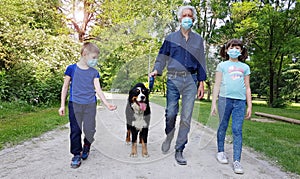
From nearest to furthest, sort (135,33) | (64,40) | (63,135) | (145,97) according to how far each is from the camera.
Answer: (145,97) → (135,33) → (63,135) → (64,40)

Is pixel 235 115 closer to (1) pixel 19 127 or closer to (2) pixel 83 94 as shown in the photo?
(2) pixel 83 94

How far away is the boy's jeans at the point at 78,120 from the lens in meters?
3.57

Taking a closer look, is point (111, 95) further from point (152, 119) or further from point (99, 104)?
point (152, 119)

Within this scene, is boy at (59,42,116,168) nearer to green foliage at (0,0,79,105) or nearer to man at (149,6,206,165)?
man at (149,6,206,165)

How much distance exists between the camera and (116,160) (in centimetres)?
388

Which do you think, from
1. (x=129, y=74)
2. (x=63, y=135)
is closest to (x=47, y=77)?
(x=63, y=135)

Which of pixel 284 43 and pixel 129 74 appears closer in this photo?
pixel 129 74

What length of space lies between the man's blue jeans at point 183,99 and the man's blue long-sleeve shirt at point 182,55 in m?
0.14

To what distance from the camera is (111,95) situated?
141 inches

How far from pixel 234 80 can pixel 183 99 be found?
787 millimetres

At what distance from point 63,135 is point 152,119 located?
2471 millimetres

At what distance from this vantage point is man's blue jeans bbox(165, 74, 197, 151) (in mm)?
3898

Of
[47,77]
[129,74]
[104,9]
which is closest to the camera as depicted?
[129,74]

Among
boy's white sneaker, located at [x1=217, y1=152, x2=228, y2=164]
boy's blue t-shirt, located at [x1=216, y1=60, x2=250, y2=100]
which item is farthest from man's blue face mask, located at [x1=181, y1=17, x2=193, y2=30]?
boy's white sneaker, located at [x1=217, y1=152, x2=228, y2=164]
